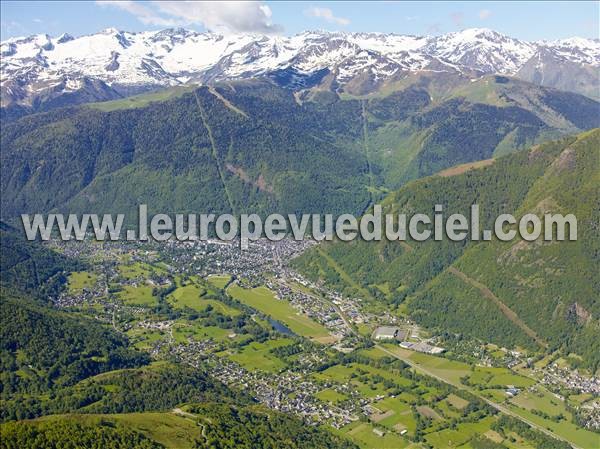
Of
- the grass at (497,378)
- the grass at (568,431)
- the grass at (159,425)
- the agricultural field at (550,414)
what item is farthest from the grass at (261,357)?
the grass at (568,431)

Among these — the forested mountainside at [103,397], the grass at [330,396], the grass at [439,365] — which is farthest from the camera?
the grass at [439,365]

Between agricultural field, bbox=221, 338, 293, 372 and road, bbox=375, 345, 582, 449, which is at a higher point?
agricultural field, bbox=221, 338, 293, 372

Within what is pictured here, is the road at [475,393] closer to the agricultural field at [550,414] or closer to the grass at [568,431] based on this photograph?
the grass at [568,431]

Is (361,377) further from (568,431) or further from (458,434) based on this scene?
(568,431)

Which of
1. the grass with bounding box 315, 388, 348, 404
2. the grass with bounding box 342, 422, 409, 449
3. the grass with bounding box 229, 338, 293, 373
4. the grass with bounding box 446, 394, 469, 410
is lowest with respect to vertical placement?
the grass with bounding box 342, 422, 409, 449

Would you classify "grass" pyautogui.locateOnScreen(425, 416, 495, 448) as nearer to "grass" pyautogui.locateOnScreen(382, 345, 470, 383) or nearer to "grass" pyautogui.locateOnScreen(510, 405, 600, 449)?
"grass" pyautogui.locateOnScreen(510, 405, 600, 449)

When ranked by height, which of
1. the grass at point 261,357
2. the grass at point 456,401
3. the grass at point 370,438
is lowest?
the grass at point 370,438

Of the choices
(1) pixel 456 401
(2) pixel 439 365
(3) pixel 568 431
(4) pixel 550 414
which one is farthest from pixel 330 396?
(3) pixel 568 431

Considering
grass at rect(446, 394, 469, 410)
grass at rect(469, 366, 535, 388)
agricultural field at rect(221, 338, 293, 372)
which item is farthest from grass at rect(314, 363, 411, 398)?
grass at rect(469, 366, 535, 388)

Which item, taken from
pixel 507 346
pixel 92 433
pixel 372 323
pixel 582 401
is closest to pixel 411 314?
pixel 372 323
